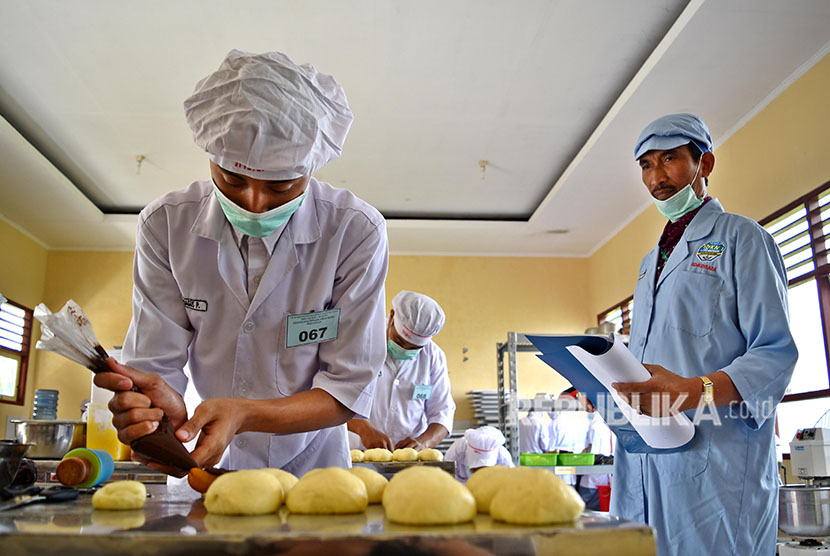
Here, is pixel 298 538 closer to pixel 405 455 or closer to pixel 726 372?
pixel 726 372

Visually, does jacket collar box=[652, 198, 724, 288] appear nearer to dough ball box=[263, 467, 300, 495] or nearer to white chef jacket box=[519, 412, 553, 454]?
dough ball box=[263, 467, 300, 495]

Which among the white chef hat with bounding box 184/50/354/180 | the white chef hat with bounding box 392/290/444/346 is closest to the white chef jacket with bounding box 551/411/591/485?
the white chef hat with bounding box 392/290/444/346

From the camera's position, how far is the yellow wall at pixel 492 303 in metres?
7.84

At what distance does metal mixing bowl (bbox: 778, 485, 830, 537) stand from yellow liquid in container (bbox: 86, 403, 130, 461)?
8.51 ft

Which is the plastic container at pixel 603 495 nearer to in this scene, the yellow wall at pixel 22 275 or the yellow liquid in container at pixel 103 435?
the yellow liquid in container at pixel 103 435

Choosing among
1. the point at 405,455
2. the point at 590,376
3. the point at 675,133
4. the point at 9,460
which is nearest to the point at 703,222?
the point at 675,133

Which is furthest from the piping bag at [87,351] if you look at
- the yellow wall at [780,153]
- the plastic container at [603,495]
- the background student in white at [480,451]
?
the plastic container at [603,495]

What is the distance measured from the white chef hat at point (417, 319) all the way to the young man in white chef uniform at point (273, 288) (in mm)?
2256

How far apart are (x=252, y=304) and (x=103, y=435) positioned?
151cm

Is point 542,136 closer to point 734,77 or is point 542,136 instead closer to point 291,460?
point 734,77

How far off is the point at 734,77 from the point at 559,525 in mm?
4201

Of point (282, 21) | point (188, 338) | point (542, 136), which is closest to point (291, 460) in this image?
point (188, 338)

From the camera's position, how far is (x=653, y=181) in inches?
84.6

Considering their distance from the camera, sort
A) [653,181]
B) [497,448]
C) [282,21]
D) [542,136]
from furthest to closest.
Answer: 1. [542,136]
2. [497,448]
3. [282,21]
4. [653,181]
